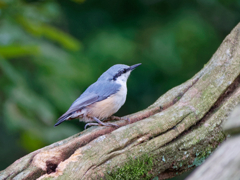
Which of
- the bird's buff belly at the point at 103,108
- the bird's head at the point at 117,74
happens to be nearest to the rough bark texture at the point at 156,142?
the bird's buff belly at the point at 103,108

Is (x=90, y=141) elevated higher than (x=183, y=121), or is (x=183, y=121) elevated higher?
(x=90, y=141)

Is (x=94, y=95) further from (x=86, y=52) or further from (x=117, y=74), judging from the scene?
(x=86, y=52)

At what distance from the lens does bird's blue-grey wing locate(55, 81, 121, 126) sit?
2951 millimetres

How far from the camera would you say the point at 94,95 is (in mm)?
3080

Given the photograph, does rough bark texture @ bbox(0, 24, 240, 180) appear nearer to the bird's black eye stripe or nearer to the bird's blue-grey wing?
the bird's blue-grey wing

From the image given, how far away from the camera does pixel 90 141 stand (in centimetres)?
224

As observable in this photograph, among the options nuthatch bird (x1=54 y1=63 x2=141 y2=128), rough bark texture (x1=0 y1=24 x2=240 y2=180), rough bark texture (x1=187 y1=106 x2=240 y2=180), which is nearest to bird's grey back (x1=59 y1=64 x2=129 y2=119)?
nuthatch bird (x1=54 y1=63 x2=141 y2=128)

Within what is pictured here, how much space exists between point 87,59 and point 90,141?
290cm

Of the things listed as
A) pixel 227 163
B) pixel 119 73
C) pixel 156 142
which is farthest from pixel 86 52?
pixel 227 163

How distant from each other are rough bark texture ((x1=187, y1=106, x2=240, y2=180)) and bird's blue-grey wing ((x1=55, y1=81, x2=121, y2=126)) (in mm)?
2319

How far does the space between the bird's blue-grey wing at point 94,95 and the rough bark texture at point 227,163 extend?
91.3 inches

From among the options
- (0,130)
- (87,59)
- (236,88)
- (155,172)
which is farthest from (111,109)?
(0,130)

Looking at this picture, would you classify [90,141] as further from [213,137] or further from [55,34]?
[55,34]

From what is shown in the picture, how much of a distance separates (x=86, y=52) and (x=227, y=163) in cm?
466
